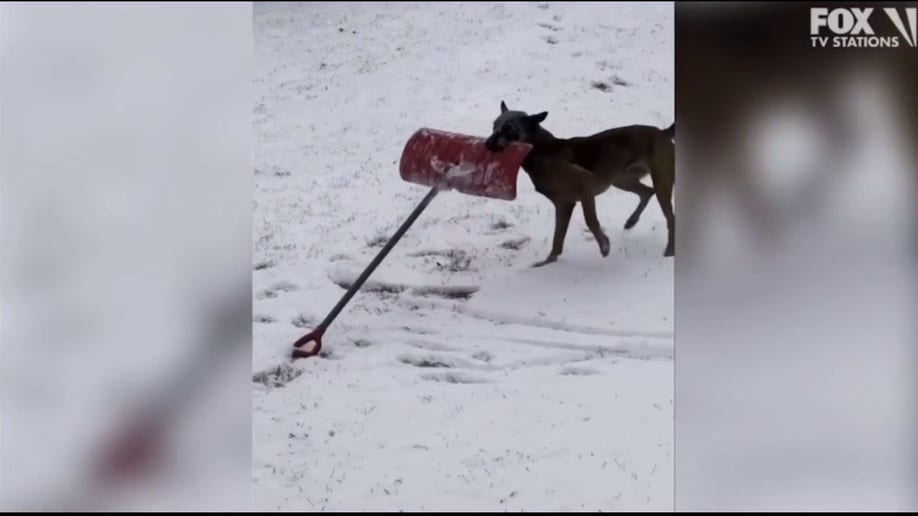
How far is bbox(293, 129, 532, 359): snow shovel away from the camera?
3324 millimetres

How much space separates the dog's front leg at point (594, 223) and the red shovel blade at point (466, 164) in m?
0.22

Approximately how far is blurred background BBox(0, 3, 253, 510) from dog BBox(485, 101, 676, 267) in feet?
3.07

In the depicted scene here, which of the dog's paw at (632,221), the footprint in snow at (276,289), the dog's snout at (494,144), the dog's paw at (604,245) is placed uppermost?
the dog's snout at (494,144)

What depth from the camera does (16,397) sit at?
3252mm

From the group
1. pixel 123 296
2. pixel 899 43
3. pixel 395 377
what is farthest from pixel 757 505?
pixel 123 296

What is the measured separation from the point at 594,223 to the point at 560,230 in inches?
4.1

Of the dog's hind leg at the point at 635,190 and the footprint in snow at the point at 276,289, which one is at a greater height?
the dog's hind leg at the point at 635,190

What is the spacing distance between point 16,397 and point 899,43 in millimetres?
2821

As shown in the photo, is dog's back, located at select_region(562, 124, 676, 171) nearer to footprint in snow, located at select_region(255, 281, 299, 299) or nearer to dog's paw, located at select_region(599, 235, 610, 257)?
dog's paw, located at select_region(599, 235, 610, 257)

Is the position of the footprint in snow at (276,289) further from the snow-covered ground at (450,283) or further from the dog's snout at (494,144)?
the dog's snout at (494,144)

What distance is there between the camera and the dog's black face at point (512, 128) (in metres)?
3.34

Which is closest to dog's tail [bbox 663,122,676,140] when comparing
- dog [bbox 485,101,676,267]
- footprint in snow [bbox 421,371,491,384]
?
dog [bbox 485,101,676,267]

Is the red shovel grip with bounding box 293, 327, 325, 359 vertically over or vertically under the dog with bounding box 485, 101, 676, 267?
under

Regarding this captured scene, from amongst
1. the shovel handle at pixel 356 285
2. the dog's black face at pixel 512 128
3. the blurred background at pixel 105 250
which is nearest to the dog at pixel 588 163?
the dog's black face at pixel 512 128
